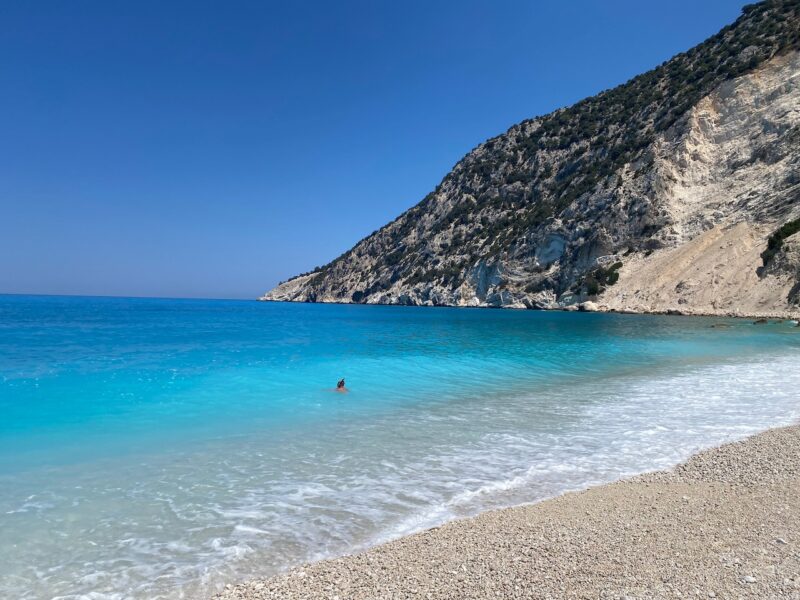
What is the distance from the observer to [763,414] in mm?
11141

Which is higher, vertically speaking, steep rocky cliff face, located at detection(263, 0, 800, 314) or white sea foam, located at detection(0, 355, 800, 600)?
steep rocky cliff face, located at detection(263, 0, 800, 314)

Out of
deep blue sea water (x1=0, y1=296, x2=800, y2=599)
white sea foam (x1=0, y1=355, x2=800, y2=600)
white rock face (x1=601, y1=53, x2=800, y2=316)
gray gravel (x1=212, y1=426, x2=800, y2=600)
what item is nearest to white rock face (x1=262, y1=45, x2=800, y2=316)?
white rock face (x1=601, y1=53, x2=800, y2=316)

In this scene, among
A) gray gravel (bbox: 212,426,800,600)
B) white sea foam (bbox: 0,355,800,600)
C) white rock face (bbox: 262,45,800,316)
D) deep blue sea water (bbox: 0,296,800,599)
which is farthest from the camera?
white rock face (bbox: 262,45,800,316)

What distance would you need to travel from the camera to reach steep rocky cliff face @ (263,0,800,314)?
5294 centimetres

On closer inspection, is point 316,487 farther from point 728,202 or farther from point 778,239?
point 728,202

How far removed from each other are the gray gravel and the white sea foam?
0.53 metres

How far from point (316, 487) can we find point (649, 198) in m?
68.6

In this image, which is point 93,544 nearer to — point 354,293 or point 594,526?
point 594,526

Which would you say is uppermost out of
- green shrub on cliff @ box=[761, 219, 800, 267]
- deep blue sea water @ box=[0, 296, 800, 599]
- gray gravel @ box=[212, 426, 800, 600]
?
green shrub on cliff @ box=[761, 219, 800, 267]

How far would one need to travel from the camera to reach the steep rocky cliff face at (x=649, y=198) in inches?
2084

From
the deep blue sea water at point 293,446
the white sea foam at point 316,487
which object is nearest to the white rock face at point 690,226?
the deep blue sea water at point 293,446

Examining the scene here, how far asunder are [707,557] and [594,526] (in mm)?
1120

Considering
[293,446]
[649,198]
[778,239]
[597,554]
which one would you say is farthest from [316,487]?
[649,198]

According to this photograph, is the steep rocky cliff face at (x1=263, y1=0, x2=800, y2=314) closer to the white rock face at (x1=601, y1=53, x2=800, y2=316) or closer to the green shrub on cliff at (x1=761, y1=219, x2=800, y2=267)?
the white rock face at (x1=601, y1=53, x2=800, y2=316)
